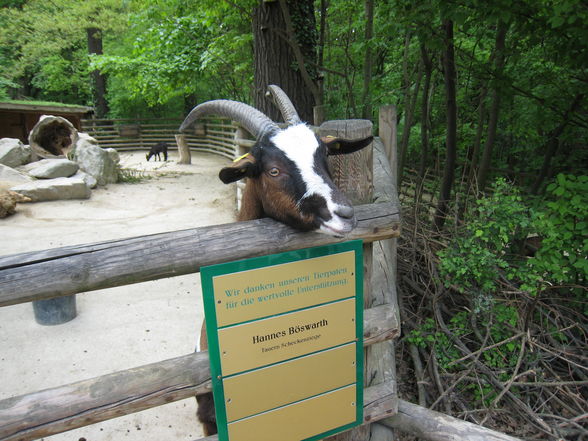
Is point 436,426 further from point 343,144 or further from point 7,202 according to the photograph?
point 7,202

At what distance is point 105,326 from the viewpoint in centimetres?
403

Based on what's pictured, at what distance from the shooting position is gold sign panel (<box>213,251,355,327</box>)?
4.66 ft

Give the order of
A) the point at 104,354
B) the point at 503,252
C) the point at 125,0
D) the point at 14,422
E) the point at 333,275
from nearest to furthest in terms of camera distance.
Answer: the point at 14,422
the point at 333,275
the point at 503,252
the point at 104,354
the point at 125,0

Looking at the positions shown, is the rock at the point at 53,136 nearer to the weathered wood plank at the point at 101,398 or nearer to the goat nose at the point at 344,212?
the weathered wood plank at the point at 101,398

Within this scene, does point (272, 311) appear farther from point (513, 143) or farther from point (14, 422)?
point (513, 143)

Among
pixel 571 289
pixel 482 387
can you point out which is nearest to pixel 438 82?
pixel 571 289

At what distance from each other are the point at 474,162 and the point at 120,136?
18311 mm

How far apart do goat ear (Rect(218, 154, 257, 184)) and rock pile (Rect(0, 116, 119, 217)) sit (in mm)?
6729

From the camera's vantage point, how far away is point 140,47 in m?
10.6

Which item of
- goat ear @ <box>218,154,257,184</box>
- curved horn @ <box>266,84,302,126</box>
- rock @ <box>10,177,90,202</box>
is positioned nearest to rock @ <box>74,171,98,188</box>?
rock @ <box>10,177,90,202</box>

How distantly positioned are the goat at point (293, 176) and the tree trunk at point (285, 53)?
3763mm

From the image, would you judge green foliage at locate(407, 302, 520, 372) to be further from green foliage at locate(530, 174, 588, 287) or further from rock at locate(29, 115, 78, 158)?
rock at locate(29, 115, 78, 158)

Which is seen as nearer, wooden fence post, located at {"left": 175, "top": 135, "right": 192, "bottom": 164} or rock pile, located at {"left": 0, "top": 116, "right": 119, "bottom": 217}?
rock pile, located at {"left": 0, "top": 116, "right": 119, "bottom": 217}

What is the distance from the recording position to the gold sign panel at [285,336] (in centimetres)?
148
